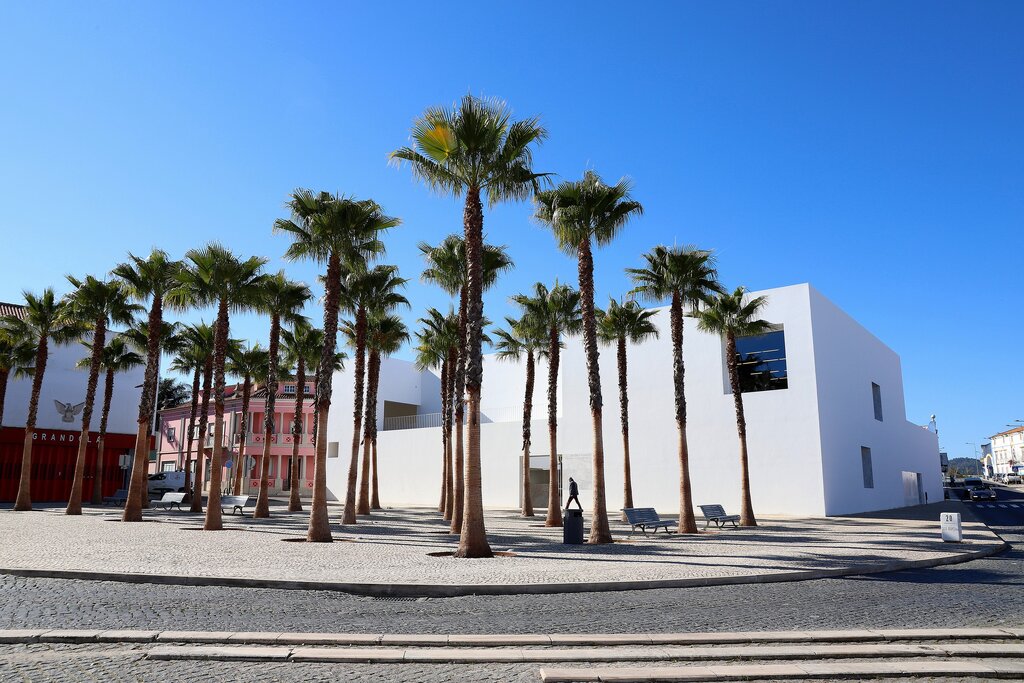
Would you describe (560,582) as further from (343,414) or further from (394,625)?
(343,414)

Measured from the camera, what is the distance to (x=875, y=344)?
44.6 metres

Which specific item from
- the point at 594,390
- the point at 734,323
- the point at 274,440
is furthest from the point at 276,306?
the point at 274,440

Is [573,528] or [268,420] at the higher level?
[268,420]

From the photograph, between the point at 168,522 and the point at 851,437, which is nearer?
the point at 168,522

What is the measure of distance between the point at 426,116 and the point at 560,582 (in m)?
10.2

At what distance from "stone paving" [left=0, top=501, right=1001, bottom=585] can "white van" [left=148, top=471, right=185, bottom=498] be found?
22526 mm

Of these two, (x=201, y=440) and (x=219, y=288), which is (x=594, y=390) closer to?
(x=219, y=288)

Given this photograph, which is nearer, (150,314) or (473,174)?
(473,174)

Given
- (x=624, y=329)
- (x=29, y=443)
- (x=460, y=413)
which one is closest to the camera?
(x=460, y=413)

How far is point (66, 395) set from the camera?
1964 inches

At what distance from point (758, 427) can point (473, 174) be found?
22657 mm

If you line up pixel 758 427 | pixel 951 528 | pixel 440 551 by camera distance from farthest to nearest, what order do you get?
1. pixel 758 427
2. pixel 951 528
3. pixel 440 551

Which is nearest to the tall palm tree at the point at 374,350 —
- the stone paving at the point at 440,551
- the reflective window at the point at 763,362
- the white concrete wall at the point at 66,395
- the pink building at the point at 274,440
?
the stone paving at the point at 440,551

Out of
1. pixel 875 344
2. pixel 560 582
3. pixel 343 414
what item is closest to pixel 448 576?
pixel 560 582
